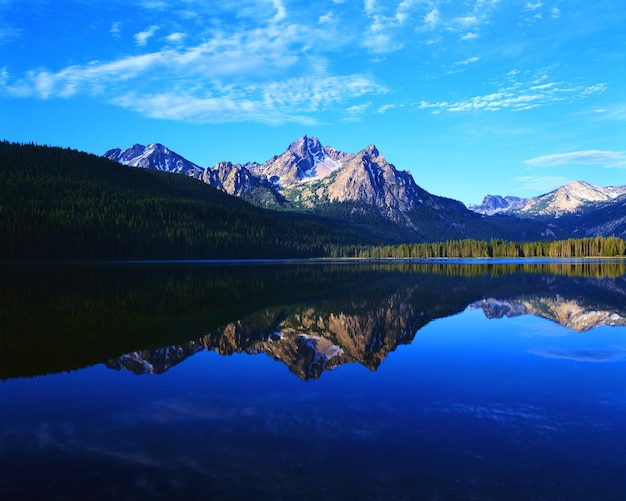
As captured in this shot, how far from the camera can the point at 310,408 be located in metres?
18.9

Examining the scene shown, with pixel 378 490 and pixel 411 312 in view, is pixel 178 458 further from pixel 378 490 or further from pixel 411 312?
pixel 411 312

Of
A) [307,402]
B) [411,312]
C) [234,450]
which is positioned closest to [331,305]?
[411,312]

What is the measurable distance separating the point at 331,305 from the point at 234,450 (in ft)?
119

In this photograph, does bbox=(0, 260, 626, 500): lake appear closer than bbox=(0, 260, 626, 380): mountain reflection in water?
Yes

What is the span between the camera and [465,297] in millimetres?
59156

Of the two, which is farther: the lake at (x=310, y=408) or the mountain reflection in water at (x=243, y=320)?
the mountain reflection in water at (x=243, y=320)

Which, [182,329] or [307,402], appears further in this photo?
[182,329]

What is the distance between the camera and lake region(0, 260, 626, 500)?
12664 mm

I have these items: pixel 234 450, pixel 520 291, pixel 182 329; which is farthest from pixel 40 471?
pixel 520 291

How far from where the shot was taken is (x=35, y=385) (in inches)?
861

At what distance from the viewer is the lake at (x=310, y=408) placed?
499 inches

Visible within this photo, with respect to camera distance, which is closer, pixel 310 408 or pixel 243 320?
pixel 310 408

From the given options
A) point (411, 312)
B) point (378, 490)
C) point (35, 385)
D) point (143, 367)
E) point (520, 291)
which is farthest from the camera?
point (520, 291)

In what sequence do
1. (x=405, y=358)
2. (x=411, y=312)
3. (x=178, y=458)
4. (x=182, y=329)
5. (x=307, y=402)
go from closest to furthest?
(x=178, y=458), (x=307, y=402), (x=405, y=358), (x=182, y=329), (x=411, y=312)
